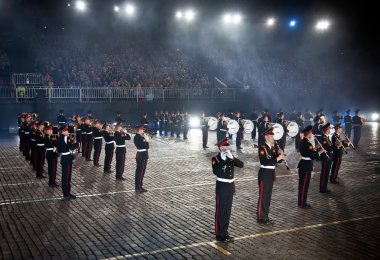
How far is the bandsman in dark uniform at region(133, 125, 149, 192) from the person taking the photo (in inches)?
480

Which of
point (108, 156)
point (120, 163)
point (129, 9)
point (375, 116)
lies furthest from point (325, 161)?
point (375, 116)

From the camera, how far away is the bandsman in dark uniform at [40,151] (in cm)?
1395

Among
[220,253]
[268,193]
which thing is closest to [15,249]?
[220,253]

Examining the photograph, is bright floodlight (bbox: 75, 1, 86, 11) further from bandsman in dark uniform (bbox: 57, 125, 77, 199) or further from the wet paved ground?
bandsman in dark uniform (bbox: 57, 125, 77, 199)

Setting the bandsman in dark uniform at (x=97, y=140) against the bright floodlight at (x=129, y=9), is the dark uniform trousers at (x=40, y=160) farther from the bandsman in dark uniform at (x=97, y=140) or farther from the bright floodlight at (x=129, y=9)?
the bright floodlight at (x=129, y=9)

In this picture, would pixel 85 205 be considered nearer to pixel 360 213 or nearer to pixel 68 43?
pixel 360 213

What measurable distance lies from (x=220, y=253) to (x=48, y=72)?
2556cm

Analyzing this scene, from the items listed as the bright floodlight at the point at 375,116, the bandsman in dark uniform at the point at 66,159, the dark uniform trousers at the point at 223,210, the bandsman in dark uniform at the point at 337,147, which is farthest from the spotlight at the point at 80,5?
the dark uniform trousers at the point at 223,210

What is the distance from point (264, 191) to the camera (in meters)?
9.30

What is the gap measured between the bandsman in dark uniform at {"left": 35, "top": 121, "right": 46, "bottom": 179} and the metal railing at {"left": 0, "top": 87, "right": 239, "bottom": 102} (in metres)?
13.6

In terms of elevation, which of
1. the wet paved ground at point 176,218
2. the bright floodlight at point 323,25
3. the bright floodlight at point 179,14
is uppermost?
the bright floodlight at point 179,14

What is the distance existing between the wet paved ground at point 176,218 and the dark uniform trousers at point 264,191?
35cm

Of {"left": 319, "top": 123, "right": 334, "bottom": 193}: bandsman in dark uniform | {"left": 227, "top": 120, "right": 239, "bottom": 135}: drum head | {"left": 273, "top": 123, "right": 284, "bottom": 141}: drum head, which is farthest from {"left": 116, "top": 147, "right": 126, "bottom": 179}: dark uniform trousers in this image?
{"left": 227, "top": 120, "right": 239, "bottom": 135}: drum head

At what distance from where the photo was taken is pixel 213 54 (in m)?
40.2
